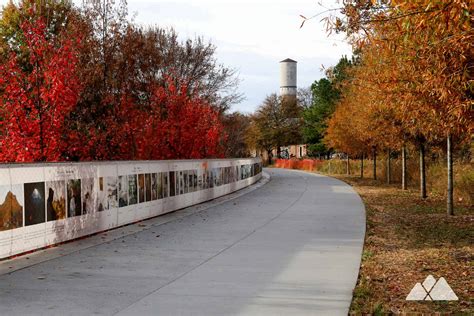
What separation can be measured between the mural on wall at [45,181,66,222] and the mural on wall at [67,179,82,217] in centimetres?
21

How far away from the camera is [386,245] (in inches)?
486

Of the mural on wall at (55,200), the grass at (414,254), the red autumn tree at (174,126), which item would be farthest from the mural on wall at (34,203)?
the red autumn tree at (174,126)

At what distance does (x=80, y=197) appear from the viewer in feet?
42.3

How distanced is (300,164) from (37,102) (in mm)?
59030

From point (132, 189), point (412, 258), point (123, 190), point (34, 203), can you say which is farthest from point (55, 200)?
point (412, 258)

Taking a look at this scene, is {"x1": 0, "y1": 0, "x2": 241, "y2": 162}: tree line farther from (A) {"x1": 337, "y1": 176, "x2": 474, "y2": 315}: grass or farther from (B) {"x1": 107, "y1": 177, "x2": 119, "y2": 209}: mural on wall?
(A) {"x1": 337, "y1": 176, "x2": 474, "y2": 315}: grass

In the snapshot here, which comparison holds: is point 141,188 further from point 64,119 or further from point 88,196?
point 64,119

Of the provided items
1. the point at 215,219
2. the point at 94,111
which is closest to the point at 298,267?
the point at 215,219

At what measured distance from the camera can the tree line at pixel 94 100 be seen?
16.9 metres

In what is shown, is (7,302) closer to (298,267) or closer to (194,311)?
(194,311)

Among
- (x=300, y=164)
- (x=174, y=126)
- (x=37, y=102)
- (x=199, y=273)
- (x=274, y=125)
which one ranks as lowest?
(x=300, y=164)

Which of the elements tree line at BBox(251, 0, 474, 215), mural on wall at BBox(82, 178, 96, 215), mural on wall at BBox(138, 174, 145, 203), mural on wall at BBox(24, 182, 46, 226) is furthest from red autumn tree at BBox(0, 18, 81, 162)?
tree line at BBox(251, 0, 474, 215)

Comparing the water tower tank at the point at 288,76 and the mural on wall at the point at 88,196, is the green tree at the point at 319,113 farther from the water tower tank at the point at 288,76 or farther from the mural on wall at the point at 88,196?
the mural on wall at the point at 88,196

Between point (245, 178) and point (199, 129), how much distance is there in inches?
284
